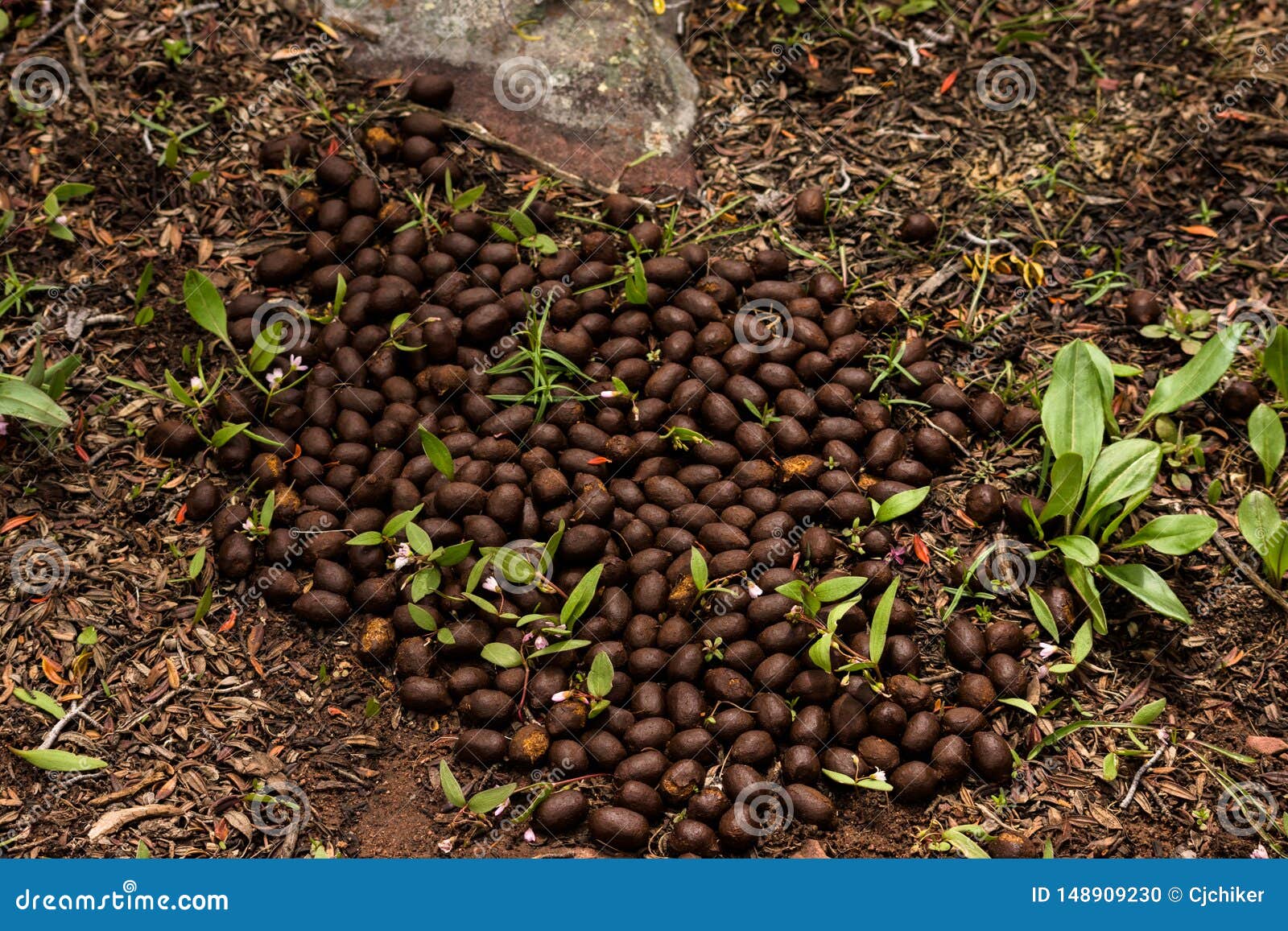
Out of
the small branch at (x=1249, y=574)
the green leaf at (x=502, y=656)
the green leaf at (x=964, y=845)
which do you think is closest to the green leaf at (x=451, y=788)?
the green leaf at (x=502, y=656)

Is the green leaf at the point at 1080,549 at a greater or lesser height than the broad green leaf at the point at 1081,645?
greater

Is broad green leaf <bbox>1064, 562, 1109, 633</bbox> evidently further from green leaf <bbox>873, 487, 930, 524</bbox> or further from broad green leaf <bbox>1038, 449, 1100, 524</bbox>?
green leaf <bbox>873, 487, 930, 524</bbox>

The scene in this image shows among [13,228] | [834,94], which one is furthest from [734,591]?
[13,228]

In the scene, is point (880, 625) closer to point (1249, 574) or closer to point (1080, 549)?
point (1080, 549)

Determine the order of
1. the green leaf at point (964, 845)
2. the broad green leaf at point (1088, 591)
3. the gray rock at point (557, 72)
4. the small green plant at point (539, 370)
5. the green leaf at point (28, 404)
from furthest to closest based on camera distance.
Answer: the gray rock at point (557, 72) → the small green plant at point (539, 370) → the green leaf at point (28, 404) → the broad green leaf at point (1088, 591) → the green leaf at point (964, 845)

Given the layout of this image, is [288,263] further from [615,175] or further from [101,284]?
[615,175]

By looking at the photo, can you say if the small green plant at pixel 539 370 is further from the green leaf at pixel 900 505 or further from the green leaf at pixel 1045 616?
the green leaf at pixel 1045 616

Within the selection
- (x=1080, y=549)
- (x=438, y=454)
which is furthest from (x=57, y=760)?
(x=1080, y=549)
